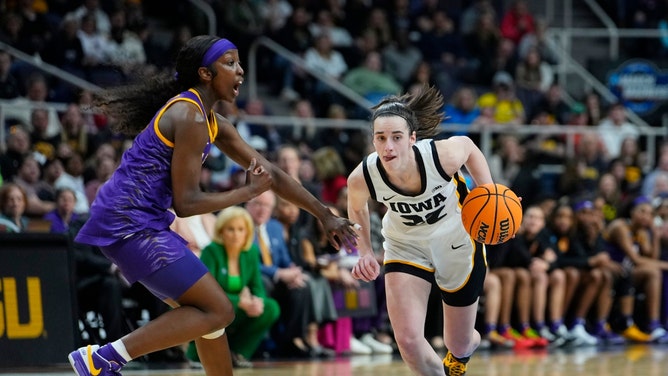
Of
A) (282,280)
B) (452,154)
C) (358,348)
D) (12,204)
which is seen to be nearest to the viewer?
(452,154)

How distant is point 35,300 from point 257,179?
3002mm

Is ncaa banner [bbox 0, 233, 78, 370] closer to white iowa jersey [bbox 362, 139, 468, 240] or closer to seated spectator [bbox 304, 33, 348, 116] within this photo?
white iowa jersey [bbox 362, 139, 468, 240]

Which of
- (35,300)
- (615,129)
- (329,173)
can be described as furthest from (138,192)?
(615,129)

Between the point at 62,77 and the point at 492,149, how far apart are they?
5210 millimetres

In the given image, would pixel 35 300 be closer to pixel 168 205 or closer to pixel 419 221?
pixel 168 205

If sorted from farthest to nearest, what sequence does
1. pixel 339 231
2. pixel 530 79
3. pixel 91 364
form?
pixel 530 79 → pixel 339 231 → pixel 91 364

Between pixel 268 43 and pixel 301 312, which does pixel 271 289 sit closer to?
pixel 301 312

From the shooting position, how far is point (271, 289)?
34.1ft

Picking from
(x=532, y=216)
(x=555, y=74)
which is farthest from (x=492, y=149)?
(x=555, y=74)

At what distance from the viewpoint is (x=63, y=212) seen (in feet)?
32.5

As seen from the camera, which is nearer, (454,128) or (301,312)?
(301,312)

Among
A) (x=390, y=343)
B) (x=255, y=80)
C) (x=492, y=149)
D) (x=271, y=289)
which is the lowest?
(x=390, y=343)

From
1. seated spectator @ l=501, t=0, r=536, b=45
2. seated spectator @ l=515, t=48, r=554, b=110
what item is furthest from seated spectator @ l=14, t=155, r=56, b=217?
seated spectator @ l=501, t=0, r=536, b=45

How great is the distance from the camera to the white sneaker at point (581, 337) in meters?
12.2
